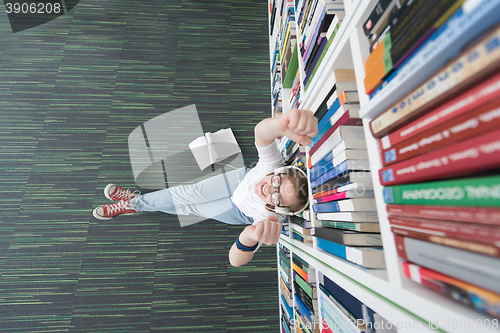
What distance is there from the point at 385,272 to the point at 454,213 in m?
0.28

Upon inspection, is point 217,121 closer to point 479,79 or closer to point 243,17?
point 243,17

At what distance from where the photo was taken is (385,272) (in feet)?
1.68

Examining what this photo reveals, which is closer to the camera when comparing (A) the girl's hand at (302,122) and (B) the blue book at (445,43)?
(B) the blue book at (445,43)

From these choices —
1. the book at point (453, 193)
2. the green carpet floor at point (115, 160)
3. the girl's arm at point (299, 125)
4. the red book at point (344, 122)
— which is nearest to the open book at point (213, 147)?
the green carpet floor at point (115, 160)

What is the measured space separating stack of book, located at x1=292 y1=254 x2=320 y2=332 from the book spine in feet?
2.32

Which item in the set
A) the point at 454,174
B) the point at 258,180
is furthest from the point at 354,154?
the point at 258,180

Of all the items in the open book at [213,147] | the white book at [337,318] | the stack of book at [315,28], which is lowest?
the white book at [337,318]

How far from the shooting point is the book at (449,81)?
262mm

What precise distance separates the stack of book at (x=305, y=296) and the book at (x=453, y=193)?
729mm

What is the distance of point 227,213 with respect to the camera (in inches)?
61.6

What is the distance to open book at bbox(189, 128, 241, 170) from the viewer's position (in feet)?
5.96

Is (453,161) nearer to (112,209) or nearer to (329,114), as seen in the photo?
(329,114)

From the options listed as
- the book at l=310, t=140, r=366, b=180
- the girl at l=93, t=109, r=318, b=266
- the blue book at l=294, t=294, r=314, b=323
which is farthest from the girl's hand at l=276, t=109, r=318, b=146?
the blue book at l=294, t=294, r=314, b=323

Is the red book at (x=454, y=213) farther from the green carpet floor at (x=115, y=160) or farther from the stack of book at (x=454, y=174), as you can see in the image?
the green carpet floor at (x=115, y=160)
